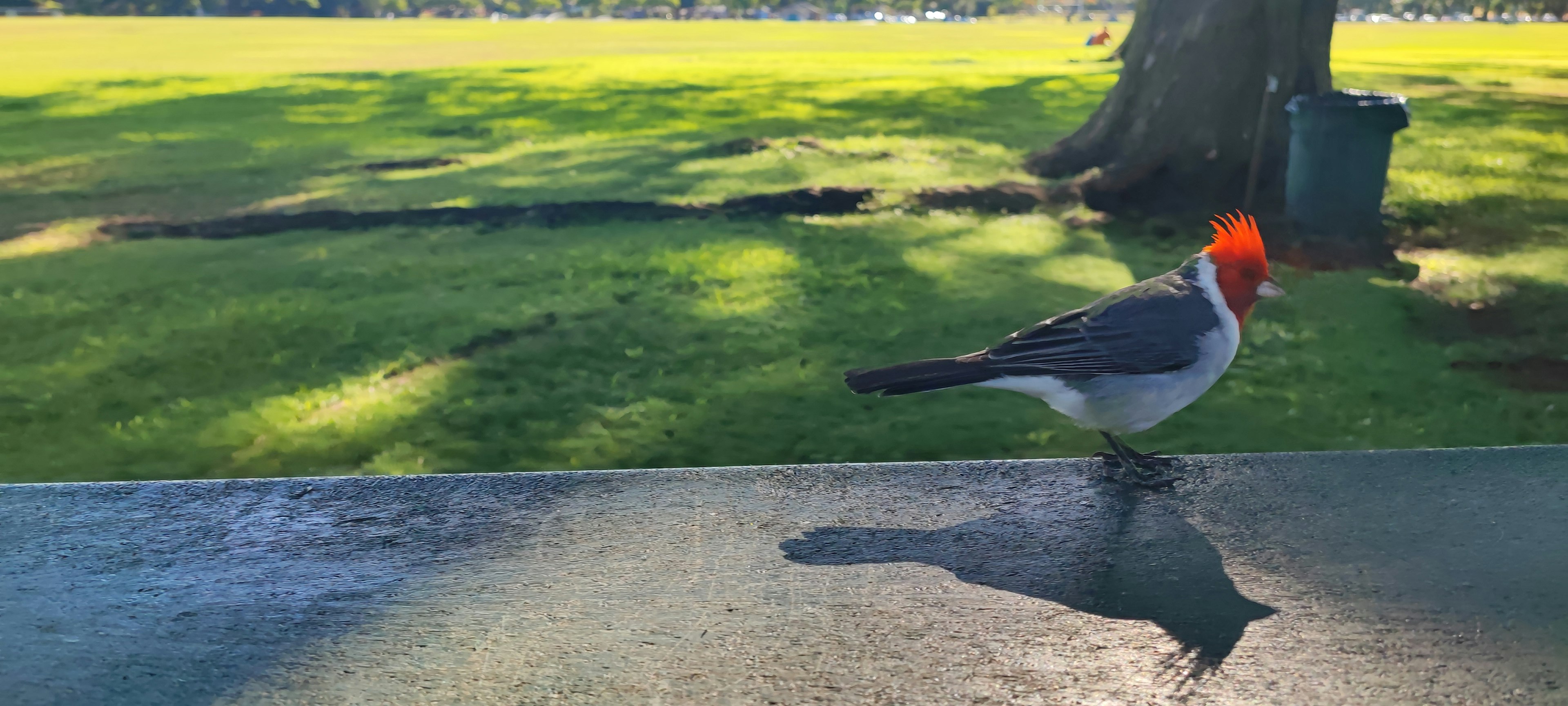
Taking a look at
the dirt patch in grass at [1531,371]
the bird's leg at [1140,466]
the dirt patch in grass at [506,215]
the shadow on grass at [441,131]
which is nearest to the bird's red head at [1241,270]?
the bird's leg at [1140,466]

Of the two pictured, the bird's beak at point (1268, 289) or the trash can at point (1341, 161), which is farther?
the trash can at point (1341, 161)

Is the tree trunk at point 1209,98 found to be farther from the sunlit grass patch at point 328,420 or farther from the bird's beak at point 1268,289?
the sunlit grass patch at point 328,420

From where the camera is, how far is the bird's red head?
3.97m

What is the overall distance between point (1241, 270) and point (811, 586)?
1.83 meters

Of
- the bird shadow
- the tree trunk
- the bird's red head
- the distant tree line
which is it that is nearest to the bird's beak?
the bird's red head

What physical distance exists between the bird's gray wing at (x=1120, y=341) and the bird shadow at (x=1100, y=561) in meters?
0.48

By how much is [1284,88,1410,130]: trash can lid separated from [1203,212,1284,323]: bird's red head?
3993 millimetres

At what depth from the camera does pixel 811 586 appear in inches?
134

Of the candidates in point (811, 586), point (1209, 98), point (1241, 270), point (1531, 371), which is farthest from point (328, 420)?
point (1209, 98)

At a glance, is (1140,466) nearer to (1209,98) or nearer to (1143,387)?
(1143,387)

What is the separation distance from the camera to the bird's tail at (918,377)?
3799 mm

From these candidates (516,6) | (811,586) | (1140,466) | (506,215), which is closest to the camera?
(811,586)

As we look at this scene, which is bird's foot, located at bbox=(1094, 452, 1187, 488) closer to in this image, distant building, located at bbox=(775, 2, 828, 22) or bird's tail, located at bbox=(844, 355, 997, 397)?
bird's tail, located at bbox=(844, 355, 997, 397)

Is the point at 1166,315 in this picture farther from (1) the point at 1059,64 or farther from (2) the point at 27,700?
(1) the point at 1059,64
